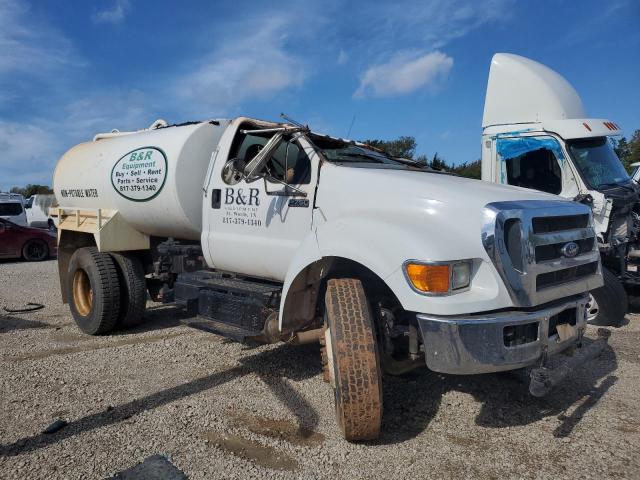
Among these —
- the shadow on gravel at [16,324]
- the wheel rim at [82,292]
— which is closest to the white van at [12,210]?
the shadow on gravel at [16,324]

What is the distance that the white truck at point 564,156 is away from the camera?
6641 millimetres

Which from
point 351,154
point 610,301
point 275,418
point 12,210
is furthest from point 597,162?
point 12,210

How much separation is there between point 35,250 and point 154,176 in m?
11.9

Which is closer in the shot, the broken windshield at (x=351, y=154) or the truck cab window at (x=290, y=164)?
the truck cab window at (x=290, y=164)

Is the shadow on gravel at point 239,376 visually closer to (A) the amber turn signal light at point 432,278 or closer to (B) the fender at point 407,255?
(B) the fender at point 407,255

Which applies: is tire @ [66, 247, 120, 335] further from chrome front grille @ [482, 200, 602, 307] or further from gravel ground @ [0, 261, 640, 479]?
chrome front grille @ [482, 200, 602, 307]

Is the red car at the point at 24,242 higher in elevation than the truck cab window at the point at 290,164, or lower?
lower

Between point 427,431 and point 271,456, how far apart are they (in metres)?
1.13

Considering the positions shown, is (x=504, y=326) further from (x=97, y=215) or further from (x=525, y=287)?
(x=97, y=215)

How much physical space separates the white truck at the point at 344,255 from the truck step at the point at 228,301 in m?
0.02

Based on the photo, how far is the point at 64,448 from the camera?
3.40 m

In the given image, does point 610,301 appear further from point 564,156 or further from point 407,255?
point 407,255

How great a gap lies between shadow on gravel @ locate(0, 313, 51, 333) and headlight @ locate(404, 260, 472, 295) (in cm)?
547

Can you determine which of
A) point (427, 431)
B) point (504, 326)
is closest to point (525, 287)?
point (504, 326)
